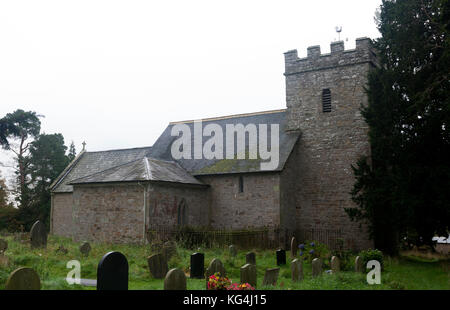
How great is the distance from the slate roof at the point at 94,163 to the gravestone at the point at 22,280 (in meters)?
23.3

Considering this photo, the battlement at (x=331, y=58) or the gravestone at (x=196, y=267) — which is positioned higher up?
the battlement at (x=331, y=58)

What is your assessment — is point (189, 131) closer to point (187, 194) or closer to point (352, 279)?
point (187, 194)

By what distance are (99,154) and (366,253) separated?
81.6 ft

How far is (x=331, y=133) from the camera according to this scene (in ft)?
79.9

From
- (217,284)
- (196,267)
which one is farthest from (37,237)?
(217,284)

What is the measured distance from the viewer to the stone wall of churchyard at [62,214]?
3148 cm

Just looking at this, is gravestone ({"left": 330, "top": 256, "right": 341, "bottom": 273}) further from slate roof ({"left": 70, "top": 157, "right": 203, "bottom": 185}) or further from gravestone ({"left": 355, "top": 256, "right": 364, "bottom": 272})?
slate roof ({"left": 70, "top": 157, "right": 203, "bottom": 185})

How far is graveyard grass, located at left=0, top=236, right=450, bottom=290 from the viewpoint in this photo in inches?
458

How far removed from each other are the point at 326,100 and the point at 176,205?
10.8m

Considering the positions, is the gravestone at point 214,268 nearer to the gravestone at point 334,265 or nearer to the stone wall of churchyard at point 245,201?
the gravestone at point 334,265

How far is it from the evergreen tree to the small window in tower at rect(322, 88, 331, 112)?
505 centimetres

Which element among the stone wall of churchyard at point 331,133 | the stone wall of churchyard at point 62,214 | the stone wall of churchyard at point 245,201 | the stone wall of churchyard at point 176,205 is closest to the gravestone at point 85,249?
the stone wall of churchyard at point 176,205
